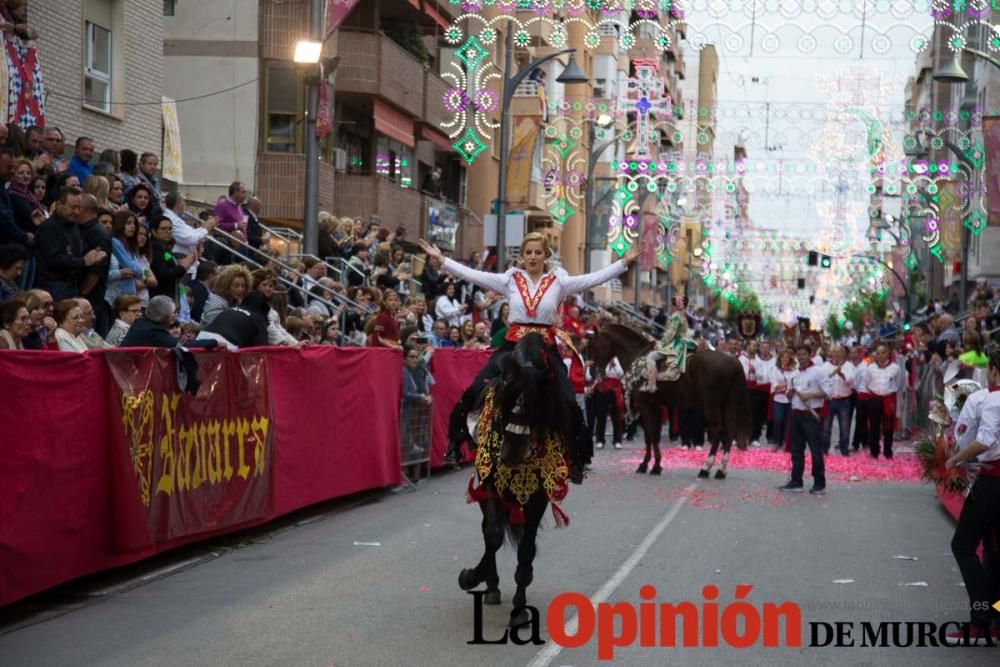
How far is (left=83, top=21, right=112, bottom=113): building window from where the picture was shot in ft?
73.7

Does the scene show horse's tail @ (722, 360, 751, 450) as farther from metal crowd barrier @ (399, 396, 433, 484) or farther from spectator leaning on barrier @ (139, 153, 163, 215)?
spectator leaning on barrier @ (139, 153, 163, 215)

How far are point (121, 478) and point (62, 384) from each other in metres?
1.00

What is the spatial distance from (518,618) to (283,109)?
24.1 meters

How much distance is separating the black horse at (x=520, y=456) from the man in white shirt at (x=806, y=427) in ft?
30.6

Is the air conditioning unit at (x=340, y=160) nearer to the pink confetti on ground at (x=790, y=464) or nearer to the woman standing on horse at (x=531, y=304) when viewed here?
the pink confetti on ground at (x=790, y=464)

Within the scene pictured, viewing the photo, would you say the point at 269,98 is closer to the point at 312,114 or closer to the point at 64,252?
the point at 312,114

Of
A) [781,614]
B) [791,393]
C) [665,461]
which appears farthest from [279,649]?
[665,461]

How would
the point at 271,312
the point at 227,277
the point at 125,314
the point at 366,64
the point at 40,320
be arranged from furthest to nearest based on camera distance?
the point at 366,64 < the point at 271,312 < the point at 227,277 < the point at 125,314 < the point at 40,320

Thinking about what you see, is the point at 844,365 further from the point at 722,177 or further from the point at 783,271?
the point at 783,271

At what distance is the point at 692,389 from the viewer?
74.4 ft

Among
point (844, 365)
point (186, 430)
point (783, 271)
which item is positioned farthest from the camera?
point (783, 271)

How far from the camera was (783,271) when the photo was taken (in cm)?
13575

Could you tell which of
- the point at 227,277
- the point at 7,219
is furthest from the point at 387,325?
the point at 7,219

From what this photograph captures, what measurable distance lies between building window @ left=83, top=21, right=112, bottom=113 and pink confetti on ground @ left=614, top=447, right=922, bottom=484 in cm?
945
